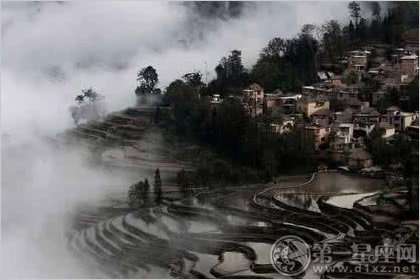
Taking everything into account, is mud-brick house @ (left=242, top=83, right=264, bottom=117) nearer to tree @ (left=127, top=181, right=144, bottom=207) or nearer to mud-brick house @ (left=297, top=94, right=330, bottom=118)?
mud-brick house @ (left=297, top=94, right=330, bottom=118)

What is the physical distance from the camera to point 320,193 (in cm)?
811

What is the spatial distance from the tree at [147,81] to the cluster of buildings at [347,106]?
2.50 feet

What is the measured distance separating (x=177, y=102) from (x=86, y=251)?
9.89 ft

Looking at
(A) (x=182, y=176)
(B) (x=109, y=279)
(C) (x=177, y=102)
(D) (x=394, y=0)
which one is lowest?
(B) (x=109, y=279)

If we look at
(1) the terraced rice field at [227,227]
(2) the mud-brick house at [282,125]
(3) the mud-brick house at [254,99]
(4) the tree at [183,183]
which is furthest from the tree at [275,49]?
(4) the tree at [183,183]

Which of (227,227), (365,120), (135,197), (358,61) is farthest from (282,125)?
(358,61)

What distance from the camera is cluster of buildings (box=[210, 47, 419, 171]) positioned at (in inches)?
358

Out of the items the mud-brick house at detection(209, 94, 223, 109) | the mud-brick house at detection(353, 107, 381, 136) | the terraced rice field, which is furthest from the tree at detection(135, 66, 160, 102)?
the mud-brick house at detection(353, 107, 381, 136)

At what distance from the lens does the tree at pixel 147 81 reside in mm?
10164

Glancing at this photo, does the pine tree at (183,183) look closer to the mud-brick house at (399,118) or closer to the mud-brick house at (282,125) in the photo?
the mud-brick house at (282,125)

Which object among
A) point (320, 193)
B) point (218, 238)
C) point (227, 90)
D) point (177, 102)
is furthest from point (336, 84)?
point (218, 238)

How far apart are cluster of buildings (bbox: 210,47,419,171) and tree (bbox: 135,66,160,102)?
2.50ft

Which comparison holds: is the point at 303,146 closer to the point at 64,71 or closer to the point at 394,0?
the point at 64,71

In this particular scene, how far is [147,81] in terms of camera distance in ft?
33.4
